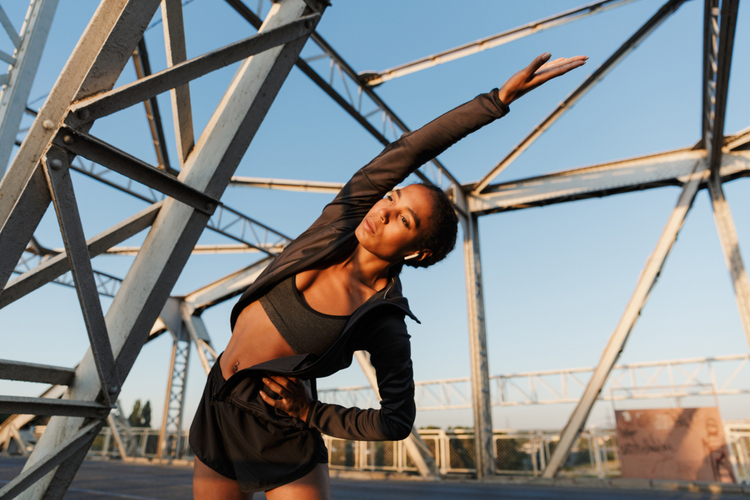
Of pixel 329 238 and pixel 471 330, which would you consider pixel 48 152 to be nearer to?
pixel 329 238

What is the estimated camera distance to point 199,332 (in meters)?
13.4

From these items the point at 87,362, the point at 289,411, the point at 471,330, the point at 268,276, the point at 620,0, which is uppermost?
the point at 620,0

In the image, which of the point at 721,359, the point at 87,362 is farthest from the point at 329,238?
the point at 721,359

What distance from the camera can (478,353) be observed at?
948 cm

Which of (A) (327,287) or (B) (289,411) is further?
(A) (327,287)

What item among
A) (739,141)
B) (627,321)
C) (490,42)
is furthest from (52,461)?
(739,141)

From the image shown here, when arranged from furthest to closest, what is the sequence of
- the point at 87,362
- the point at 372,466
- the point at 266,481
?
1. the point at 372,466
2. the point at 87,362
3. the point at 266,481

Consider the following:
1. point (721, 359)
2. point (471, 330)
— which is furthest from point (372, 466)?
point (721, 359)

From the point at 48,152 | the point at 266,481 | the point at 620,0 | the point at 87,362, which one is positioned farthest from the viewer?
the point at 620,0

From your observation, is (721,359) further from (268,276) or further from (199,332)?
(199,332)

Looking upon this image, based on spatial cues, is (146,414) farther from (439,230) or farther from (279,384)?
(439,230)

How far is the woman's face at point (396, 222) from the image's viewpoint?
1.30 metres

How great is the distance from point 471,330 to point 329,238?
8.80 m

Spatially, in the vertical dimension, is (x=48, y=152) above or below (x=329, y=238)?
above
